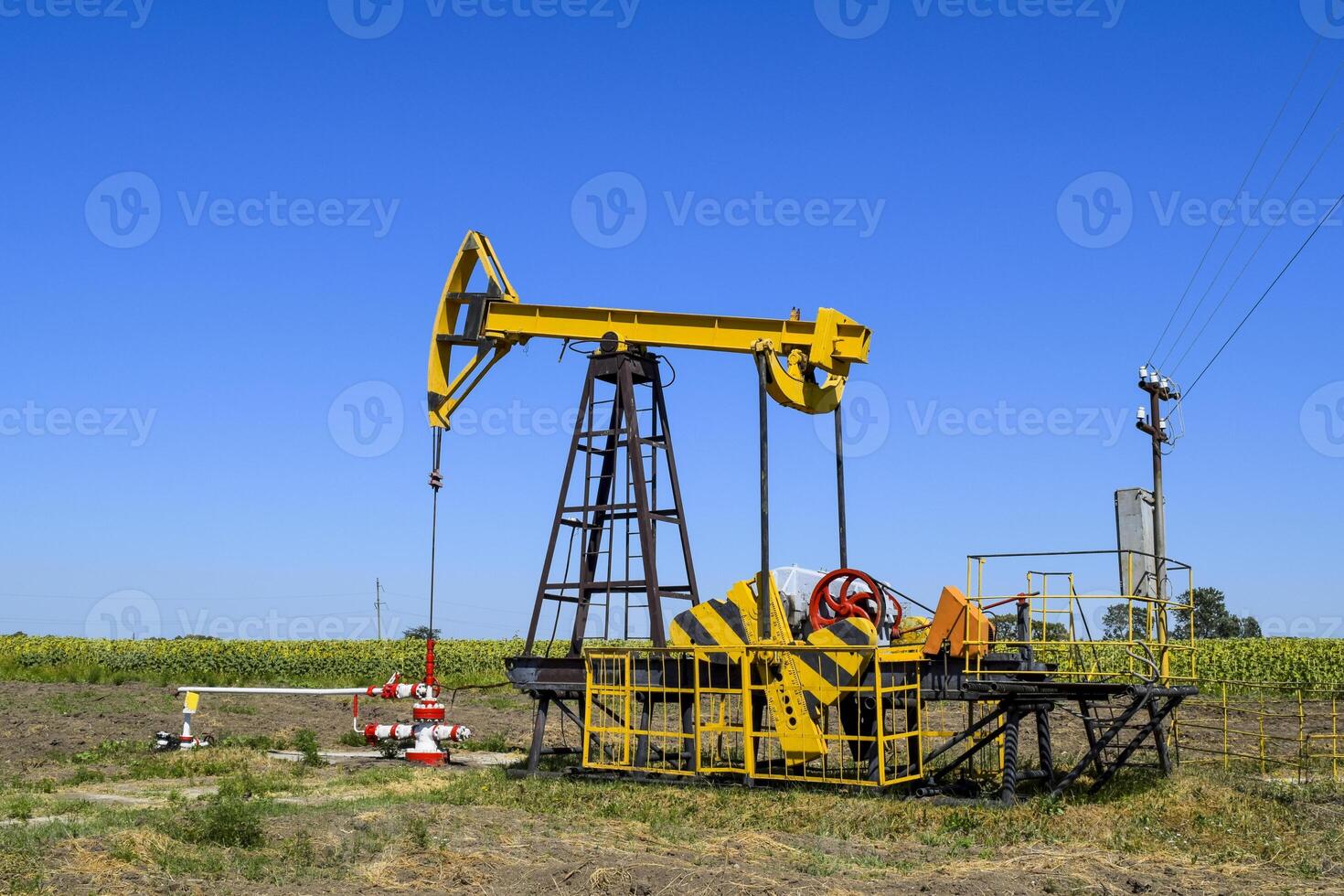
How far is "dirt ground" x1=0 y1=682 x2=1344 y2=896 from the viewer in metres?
7.64

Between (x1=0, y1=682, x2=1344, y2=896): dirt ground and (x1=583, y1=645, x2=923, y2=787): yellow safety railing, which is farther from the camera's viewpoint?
(x1=583, y1=645, x2=923, y2=787): yellow safety railing

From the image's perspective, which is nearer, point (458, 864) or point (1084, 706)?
point (458, 864)

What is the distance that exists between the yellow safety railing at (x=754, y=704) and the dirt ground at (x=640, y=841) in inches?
17.9

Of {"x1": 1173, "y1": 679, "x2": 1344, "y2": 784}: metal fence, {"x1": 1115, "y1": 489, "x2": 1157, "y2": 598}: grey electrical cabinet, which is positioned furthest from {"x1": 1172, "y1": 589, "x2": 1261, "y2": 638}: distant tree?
{"x1": 1115, "y1": 489, "x2": 1157, "y2": 598}: grey electrical cabinet

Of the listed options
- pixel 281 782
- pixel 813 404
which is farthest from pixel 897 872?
pixel 281 782

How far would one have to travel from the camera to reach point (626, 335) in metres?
13.2

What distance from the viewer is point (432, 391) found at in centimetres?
1400

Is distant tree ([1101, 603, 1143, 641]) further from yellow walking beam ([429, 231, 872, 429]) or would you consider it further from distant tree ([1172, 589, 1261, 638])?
distant tree ([1172, 589, 1261, 638])

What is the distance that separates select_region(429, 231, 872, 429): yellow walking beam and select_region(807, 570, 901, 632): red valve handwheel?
6.25ft

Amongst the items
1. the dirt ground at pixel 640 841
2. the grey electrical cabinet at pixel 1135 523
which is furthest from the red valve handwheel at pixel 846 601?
the grey electrical cabinet at pixel 1135 523

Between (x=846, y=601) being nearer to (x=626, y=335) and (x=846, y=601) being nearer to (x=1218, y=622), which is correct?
(x=626, y=335)

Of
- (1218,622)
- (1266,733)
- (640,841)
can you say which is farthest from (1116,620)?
(1218,622)

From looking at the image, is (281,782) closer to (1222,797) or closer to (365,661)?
(1222,797)

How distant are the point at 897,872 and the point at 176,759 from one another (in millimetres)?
9338
